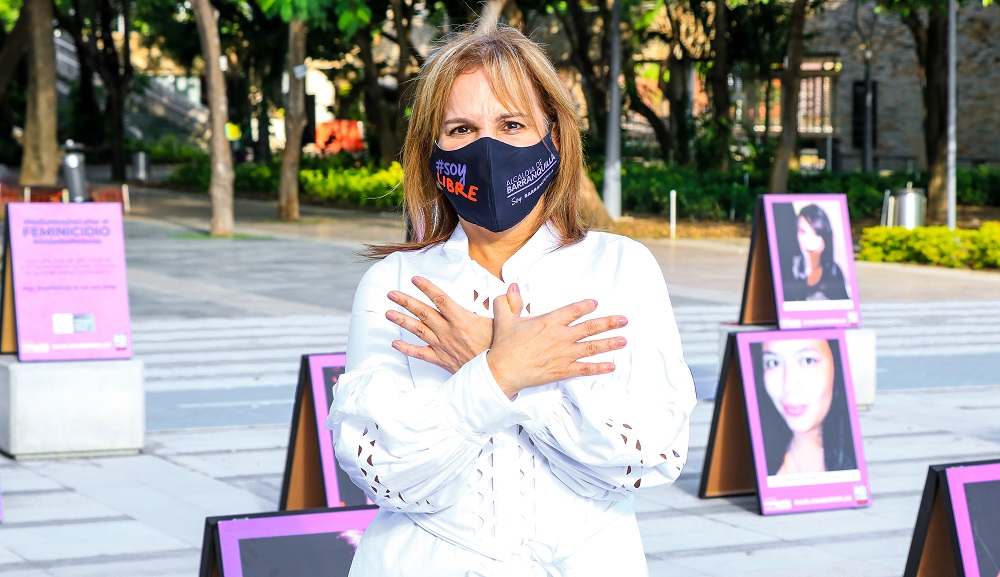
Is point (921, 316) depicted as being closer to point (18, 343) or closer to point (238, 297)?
point (238, 297)

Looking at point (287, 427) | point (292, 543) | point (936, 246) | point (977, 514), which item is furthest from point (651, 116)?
point (292, 543)

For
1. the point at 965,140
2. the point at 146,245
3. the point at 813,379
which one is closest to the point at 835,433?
the point at 813,379

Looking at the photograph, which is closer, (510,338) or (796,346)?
(510,338)

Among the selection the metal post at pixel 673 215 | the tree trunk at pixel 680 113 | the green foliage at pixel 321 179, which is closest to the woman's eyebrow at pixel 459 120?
the metal post at pixel 673 215

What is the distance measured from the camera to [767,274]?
846 cm

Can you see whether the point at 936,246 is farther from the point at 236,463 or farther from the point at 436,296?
the point at 436,296

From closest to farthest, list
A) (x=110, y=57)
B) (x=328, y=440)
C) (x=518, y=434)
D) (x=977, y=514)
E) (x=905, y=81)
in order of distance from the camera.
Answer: (x=518, y=434) < (x=977, y=514) < (x=328, y=440) < (x=110, y=57) < (x=905, y=81)

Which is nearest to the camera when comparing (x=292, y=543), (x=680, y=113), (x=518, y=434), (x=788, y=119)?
(x=518, y=434)

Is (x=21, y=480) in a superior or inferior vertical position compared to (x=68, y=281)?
inferior

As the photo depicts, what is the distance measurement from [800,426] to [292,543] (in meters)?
3.66

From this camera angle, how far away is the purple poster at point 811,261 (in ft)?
27.8

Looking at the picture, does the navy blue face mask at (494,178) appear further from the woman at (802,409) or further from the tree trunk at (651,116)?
the tree trunk at (651,116)

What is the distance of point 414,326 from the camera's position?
7.39 ft

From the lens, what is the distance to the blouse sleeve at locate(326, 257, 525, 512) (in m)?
2.18
